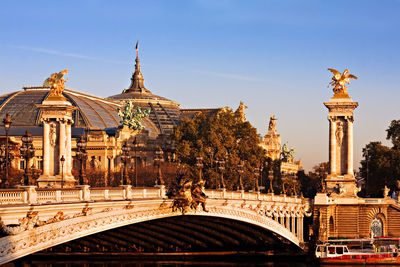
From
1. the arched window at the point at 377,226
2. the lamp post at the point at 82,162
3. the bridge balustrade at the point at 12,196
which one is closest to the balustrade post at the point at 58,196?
the bridge balustrade at the point at 12,196

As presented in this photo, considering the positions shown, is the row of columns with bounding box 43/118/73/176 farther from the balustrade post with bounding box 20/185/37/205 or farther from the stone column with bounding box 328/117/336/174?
the balustrade post with bounding box 20/185/37/205

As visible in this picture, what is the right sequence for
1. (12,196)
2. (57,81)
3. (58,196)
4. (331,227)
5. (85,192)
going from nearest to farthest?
(12,196) → (58,196) → (85,192) → (57,81) → (331,227)

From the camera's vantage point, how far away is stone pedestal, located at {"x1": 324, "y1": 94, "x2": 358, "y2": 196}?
9062 centimetres

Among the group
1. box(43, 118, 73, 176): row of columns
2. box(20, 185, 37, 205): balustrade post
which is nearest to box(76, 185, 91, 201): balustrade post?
box(20, 185, 37, 205): balustrade post

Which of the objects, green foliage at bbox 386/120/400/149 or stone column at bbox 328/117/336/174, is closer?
stone column at bbox 328/117/336/174

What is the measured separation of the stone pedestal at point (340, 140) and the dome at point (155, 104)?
86779 mm

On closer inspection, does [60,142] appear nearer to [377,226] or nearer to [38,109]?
[377,226]

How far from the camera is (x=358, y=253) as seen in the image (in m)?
77.9

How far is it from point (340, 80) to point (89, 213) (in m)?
53.3

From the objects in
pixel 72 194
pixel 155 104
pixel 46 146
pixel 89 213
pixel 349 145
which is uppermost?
pixel 155 104

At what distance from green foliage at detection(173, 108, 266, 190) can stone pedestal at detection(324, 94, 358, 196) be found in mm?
15773

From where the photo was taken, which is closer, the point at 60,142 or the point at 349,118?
the point at 60,142

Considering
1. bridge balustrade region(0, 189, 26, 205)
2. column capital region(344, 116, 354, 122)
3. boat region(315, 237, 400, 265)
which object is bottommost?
boat region(315, 237, 400, 265)

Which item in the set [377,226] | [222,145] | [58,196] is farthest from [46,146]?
[58,196]
